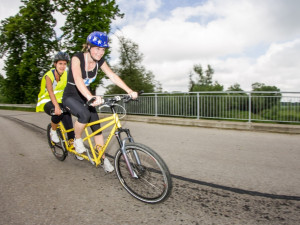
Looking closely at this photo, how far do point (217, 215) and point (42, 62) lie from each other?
28460mm

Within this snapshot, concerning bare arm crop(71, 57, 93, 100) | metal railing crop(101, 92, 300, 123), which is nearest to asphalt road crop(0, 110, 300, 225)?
bare arm crop(71, 57, 93, 100)

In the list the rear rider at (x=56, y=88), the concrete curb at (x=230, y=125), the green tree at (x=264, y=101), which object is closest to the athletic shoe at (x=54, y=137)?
the rear rider at (x=56, y=88)

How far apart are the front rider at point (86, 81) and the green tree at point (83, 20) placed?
18057 mm

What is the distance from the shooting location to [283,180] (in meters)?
3.47

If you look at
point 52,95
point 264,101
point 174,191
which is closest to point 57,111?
point 52,95

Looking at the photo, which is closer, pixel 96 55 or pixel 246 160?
pixel 96 55

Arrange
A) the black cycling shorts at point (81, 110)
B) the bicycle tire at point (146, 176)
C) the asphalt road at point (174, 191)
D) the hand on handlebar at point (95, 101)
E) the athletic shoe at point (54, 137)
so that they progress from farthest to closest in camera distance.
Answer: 1. the athletic shoe at point (54, 137)
2. the black cycling shorts at point (81, 110)
3. the hand on handlebar at point (95, 101)
4. the bicycle tire at point (146, 176)
5. the asphalt road at point (174, 191)

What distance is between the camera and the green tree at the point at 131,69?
2119 centimetres

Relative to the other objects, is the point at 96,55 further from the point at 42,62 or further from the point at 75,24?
the point at 42,62

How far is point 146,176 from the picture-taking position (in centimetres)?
277

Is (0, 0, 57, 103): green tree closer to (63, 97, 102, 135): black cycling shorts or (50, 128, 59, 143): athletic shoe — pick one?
(50, 128, 59, 143): athletic shoe

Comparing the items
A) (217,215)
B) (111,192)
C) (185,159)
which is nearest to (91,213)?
(111,192)

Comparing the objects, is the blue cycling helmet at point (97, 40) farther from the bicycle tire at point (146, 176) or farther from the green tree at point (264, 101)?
the green tree at point (264, 101)

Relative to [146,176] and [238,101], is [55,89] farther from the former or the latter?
[238,101]
